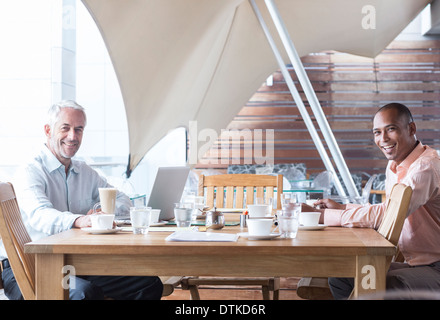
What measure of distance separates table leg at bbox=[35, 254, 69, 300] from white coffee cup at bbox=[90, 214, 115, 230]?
11.0 inches

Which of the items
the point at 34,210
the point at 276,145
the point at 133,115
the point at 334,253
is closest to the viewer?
the point at 334,253

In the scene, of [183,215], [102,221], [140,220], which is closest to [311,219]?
[183,215]

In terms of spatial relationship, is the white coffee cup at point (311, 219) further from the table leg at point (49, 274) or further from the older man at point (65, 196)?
the table leg at point (49, 274)

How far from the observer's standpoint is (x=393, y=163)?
7.36 feet

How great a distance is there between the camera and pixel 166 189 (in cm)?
218

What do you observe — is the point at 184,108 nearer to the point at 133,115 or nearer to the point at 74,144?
the point at 133,115

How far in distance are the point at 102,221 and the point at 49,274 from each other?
299 millimetres

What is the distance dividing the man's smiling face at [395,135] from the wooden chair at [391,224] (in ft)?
1.56

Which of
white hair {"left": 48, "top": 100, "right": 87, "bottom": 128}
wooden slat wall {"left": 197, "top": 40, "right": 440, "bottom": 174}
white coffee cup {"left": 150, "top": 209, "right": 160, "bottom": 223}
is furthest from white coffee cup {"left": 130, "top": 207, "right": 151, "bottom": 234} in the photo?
wooden slat wall {"left": 197, "top": 40, "right": 440, "bottom": 174}

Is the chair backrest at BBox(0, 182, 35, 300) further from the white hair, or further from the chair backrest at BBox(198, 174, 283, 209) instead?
the chair backrest at BBox(198, 174, 283, 209)

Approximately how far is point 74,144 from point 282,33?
4389 millimetres

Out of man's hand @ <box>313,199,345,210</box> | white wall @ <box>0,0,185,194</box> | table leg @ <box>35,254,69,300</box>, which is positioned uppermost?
white wall @ <box>0,0,185,194</box>

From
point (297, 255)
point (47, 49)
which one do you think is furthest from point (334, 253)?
point (47, 49)

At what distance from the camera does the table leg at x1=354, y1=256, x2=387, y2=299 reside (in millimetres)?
1359
